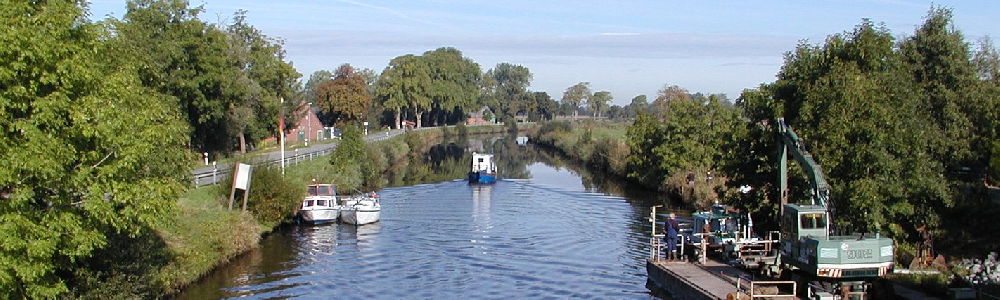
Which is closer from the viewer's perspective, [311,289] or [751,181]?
[311,289]

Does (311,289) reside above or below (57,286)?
below

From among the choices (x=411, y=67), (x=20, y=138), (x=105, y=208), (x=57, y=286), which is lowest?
(x=57, y=286)

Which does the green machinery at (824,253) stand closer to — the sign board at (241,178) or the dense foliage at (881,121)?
the dense foliage at (881,121)

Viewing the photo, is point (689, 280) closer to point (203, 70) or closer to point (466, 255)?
point (466, 255)

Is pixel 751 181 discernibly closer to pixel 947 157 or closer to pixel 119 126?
pixel 947 157

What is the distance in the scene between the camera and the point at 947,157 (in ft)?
121

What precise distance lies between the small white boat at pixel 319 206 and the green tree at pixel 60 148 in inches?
963

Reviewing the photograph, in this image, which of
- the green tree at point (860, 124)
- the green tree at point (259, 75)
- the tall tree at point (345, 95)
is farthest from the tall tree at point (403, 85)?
the green tree at point (860, 124)

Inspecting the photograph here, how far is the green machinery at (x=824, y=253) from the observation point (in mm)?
22547

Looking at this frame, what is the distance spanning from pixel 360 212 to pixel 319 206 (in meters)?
2.20

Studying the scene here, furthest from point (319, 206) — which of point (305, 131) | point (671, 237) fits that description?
point (305, 131)

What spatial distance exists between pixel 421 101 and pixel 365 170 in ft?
219

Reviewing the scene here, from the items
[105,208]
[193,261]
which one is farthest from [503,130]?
[105,208]

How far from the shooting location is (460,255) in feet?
124
